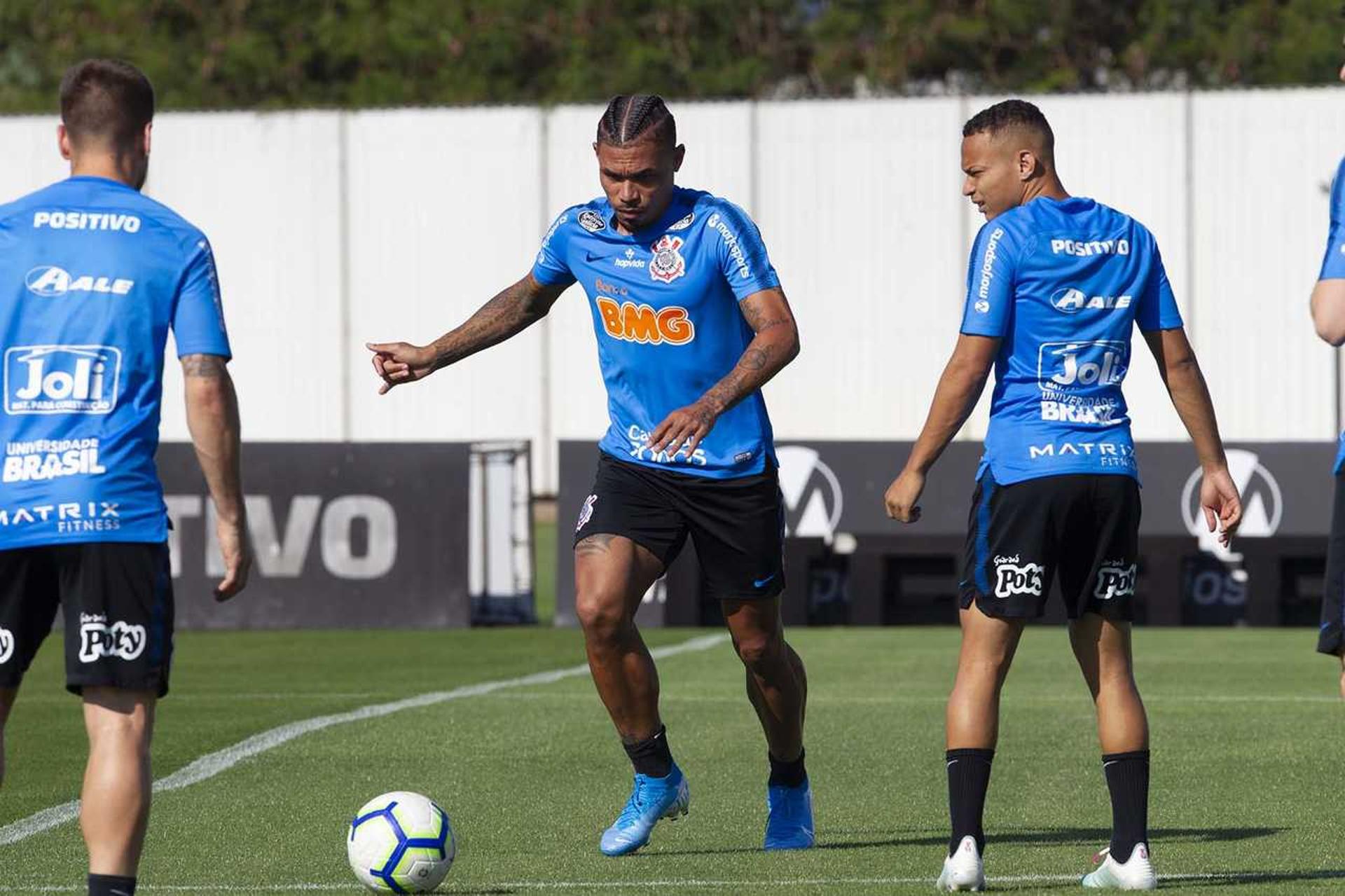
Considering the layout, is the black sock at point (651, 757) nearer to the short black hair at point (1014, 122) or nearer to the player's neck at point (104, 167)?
the short black hair at point (1014, 122)

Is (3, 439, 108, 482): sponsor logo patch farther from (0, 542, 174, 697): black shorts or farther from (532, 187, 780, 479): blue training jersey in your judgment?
(532, 187, 780, 479): blue training jersey

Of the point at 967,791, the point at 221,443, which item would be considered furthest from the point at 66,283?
the point at 967,791

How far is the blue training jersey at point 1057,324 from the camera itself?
6387 millimetres

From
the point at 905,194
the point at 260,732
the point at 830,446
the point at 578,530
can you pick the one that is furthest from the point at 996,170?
the point at 905,194

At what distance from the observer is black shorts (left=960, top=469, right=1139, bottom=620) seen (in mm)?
6398

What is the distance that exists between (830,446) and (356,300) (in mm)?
19573

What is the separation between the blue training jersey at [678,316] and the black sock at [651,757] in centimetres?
89

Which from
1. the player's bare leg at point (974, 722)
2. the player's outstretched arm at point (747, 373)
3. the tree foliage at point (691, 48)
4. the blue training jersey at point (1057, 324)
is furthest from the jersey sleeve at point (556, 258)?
the tree foliage at point (691, 48)

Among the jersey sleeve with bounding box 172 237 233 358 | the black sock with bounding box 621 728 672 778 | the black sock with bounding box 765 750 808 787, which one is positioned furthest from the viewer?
the black sock with bounding box 765 750 808 787

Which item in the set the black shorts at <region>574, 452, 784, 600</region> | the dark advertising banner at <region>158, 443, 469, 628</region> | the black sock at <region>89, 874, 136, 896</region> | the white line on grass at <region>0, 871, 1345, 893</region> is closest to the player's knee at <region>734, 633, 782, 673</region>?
the black shorts at <region>574, 452, 784, 600</region>

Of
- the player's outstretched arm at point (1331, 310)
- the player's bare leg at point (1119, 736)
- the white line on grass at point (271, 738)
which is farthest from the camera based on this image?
the white line on grass at point (271, 738)

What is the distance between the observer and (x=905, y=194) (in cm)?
3591

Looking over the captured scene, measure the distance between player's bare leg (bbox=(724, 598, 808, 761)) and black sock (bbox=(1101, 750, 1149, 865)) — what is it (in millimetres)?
1313

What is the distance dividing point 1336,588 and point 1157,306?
1336 mm
